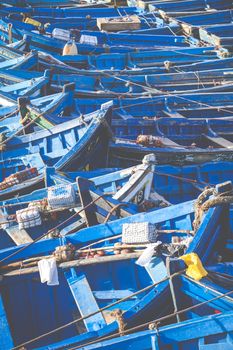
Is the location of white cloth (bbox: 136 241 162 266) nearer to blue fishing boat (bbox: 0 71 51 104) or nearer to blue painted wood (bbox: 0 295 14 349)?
blue painted wood (bbox: 0 295 14 349)

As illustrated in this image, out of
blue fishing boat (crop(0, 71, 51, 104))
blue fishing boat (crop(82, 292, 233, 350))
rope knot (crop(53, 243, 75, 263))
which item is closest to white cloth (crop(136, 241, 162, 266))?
rope knot (crop(53, 243, 75, 263))

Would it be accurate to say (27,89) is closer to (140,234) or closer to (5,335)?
(140,234)

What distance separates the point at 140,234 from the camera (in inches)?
428

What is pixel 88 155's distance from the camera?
15328mm

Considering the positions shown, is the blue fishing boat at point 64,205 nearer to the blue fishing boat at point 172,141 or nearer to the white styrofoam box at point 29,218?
the white styrofoam box at point 29,218

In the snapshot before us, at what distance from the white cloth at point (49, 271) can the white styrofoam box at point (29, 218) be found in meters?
1.95

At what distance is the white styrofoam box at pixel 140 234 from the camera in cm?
1084

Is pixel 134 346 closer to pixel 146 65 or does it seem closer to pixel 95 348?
pixel 95 348

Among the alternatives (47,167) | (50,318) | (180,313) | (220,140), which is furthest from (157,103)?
(180,313)

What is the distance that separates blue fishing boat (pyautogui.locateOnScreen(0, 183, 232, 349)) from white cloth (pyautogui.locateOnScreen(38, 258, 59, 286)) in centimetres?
11

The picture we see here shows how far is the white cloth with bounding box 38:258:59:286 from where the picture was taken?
35.0ft

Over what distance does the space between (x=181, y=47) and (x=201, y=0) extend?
5.27m

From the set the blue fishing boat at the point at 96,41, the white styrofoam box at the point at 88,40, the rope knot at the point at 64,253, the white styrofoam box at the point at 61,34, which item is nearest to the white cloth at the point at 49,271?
the rope knot at the point at 64,253

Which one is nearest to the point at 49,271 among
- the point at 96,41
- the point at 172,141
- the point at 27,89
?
the point at 172,141
